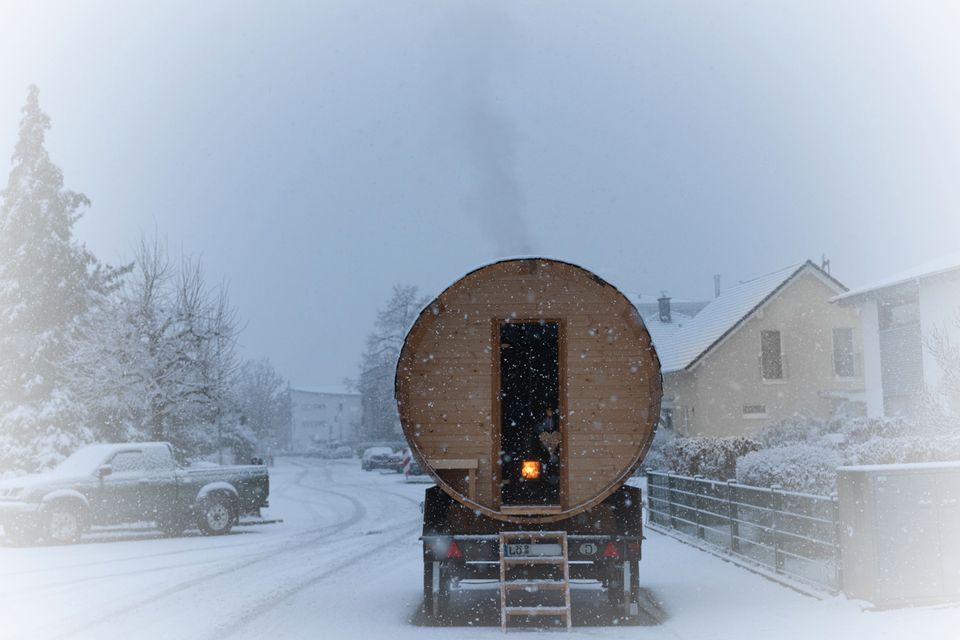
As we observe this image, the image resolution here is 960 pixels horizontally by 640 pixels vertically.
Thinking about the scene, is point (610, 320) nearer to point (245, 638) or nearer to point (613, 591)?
point (613, 591)

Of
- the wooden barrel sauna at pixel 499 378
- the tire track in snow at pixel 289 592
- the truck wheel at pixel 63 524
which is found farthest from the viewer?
the truck wheel at pixel 63 524

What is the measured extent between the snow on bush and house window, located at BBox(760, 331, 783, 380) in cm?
1964

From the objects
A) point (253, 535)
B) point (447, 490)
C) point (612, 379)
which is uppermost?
point (612, 379)

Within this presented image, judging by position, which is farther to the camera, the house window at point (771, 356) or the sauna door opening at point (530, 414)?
the house window at point (771, 356)

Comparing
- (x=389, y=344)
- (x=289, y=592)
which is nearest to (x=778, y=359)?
(x=289, y=592)

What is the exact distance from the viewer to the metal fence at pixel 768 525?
10500 mm

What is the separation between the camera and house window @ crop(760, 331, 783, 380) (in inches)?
1346

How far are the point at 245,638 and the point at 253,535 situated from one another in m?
10.6

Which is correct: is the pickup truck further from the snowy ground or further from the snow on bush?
the snow on bush

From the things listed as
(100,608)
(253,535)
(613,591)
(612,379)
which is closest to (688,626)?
(613,591)

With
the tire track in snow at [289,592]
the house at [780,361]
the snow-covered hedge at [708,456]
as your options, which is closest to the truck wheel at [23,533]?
the tire track in snow at [289,592]

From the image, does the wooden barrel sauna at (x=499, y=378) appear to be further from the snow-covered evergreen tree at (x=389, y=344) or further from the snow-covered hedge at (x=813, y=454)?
the snow-covered evergreen tree at (x=389, y=344)

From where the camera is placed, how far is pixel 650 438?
9.84 meters

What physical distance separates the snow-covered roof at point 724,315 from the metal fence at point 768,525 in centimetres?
1688
